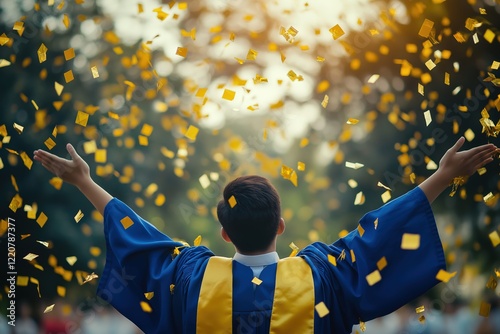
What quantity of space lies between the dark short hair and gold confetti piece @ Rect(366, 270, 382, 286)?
19.0 inches

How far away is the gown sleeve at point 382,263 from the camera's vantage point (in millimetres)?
3117

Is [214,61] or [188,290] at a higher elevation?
[188,290]

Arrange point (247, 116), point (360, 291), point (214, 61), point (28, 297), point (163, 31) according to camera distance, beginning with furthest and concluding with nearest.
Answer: point (247, 116) → point (214, 61) → point (163, 31) → point (28, 297) → point (360, 291)

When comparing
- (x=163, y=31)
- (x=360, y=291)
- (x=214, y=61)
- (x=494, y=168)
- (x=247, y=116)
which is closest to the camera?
(x=360, y=291)

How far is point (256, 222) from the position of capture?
3.13m

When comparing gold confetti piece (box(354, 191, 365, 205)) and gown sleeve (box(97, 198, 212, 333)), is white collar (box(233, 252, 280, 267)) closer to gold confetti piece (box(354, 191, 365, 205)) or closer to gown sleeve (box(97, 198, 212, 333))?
gown sleeve (box(97, 198, 212, 333))

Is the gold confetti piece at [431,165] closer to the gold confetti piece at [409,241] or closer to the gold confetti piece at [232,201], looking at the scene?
the gold confetti piece at [409,241]

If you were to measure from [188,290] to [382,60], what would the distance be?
20.2 feet

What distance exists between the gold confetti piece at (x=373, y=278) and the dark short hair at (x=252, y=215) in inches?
19.0

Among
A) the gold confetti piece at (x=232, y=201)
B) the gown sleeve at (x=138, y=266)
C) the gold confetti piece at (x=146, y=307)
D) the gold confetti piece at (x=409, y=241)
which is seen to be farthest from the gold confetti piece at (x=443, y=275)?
the gold confetti piece at (x=146, y=307)

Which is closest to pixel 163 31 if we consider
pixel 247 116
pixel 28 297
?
pixel 28 297

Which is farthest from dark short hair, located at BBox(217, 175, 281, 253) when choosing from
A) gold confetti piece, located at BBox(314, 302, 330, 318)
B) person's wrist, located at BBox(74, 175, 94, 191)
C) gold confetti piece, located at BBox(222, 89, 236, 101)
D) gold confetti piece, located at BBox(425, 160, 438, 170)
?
gold confetti piece, located at BBox(425, 160, 438, 170)

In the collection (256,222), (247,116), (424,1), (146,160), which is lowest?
(247,116)

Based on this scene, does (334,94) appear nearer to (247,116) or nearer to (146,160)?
(146,160)
